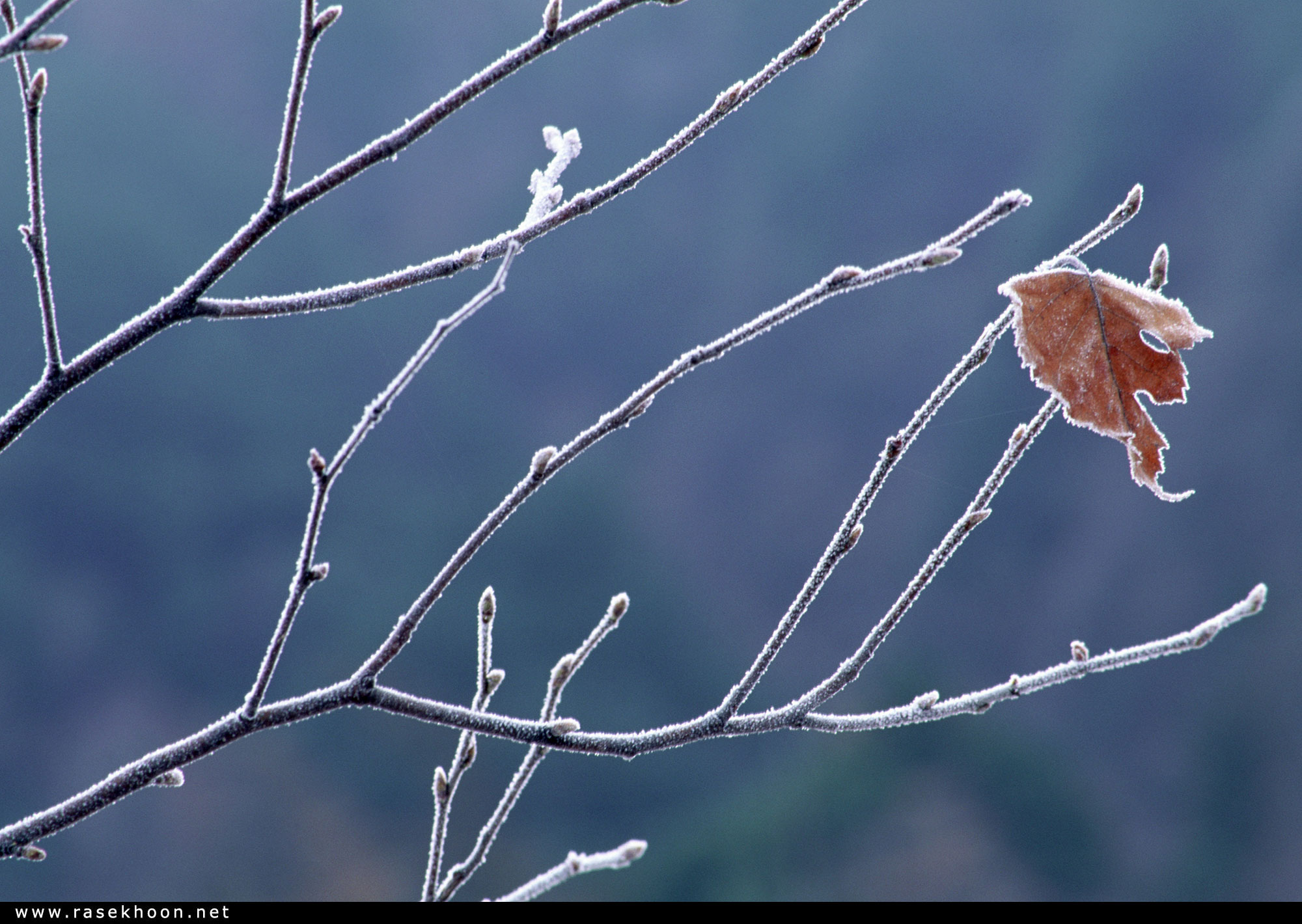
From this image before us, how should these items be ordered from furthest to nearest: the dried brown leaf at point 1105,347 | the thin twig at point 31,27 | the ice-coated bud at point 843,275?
the dried brown leaf at point 1105,347
the ice-coated bud at point 843,275
the thin twig at point 31,27

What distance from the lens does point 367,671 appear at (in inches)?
21.3

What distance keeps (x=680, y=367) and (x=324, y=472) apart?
202mm

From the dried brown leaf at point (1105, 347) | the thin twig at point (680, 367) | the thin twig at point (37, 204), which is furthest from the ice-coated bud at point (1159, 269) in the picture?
the thin twig at point (37, 204)

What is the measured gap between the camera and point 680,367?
51cm

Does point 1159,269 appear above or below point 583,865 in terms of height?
above

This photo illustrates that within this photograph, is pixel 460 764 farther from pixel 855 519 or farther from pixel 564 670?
pixel 855 519

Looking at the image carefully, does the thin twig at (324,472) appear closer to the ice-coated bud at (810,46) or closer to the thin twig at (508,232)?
the thin twig at (508,232)

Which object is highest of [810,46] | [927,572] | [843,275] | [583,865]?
[810,46]

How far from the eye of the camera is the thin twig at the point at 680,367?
500 mm

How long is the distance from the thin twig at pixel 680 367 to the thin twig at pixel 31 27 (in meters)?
0.31

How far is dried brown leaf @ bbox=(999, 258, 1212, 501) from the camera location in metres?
0.63

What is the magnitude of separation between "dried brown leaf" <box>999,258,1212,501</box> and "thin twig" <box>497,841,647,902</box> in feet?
1.28

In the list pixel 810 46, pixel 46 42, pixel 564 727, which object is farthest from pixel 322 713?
pixel 810 46
